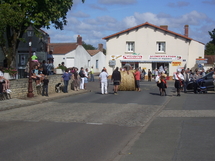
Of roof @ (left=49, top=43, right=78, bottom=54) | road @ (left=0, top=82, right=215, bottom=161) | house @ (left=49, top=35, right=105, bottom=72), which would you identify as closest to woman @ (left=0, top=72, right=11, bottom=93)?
road @ (left=0, top=82, right=215, bottom=161)

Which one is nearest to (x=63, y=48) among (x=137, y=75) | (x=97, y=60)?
(x=97, y=60)

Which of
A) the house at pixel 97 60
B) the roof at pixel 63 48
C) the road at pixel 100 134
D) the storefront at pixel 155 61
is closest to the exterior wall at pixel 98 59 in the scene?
the house at pixel 97 60

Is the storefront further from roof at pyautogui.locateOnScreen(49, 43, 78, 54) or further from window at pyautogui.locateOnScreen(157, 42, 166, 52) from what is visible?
roof at pyautogui.locateOnScreen(49, 43, 78, 54)

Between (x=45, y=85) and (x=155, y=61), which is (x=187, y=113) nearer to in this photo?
(x=45, y=85)

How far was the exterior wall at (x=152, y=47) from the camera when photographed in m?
43.3

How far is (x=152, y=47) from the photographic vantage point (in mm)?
43906

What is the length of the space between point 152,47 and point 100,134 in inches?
1435

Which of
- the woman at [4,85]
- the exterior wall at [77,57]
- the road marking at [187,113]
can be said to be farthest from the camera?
the exterior wall at [77,57]

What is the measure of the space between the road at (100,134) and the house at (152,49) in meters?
31.2

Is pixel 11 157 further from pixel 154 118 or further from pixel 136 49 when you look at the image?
pixel 136 49

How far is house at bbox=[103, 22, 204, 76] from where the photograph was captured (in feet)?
142

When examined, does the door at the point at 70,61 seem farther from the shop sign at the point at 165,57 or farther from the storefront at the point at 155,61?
the shop sign at the point at 165,57

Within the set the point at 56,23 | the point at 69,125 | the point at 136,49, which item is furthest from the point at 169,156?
the point at 136,49

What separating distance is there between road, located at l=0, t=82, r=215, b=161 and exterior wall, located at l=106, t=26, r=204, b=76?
31265mm
